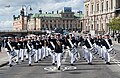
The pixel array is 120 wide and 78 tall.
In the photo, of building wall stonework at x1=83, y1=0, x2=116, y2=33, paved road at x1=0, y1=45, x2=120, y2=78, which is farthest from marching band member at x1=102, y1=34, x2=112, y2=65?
building wall stonework at x1=83, y1=0, x2=116, y2=33

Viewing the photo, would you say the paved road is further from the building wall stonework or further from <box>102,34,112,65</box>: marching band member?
the building wall stonework

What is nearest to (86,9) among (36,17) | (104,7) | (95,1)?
(95,1)

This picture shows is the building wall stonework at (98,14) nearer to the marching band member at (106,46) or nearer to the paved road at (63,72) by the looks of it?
the marching band member at (106,46)

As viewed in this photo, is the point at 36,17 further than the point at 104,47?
Yes

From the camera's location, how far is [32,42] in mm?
25250

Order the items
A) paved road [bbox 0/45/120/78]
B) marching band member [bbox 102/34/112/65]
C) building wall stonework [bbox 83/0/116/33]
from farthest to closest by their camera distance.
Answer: building wall stonework [bbox 83/0/116/33]
marching band member [bbox 102/34/112/65]
paved road [bbox 0/45/120/78]

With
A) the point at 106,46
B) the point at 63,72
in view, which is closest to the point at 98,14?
the point at 106,46

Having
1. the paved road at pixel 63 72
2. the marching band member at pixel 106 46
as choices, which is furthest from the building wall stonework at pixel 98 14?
the paved road at pixel 63 72

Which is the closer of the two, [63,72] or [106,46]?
[63,72]

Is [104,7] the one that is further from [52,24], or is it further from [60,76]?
[60,76]

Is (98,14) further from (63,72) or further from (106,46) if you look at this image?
(63,72)

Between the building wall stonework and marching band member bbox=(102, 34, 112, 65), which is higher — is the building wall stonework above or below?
above

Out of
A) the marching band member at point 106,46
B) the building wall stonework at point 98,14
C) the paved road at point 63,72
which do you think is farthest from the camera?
the building wall stonework at point 98,14

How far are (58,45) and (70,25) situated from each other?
179736 mm
